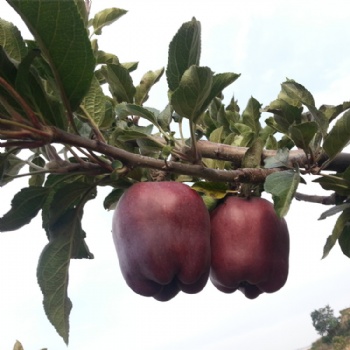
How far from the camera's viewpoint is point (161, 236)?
59 cm

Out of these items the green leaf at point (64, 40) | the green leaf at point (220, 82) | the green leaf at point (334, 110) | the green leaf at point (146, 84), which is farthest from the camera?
the green leaf at point (146, 84)

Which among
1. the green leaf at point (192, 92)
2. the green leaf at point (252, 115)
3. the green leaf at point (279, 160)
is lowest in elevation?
the green leaf at point (279, 160)

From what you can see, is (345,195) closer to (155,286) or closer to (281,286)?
(281,286)

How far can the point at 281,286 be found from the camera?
689mm

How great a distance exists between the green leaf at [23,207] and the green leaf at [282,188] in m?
0.27

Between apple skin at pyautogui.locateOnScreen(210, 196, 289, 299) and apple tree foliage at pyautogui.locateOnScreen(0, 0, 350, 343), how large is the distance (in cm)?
3

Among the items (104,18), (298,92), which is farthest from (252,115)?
(104,18)

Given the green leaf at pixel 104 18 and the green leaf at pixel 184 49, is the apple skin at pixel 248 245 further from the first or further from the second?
the green leaf at pixel 104 18

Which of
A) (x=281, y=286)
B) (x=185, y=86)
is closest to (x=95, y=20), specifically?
(x=185, y=86)

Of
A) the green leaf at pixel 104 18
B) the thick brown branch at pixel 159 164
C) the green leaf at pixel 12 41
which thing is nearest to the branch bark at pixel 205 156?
the thick brown branch at pixel 159 164

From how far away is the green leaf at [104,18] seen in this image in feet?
3.21

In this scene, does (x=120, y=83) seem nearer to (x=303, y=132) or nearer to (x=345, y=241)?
(x=303, y=132)

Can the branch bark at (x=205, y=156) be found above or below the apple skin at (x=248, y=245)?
above

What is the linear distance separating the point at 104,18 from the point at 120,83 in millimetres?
266
